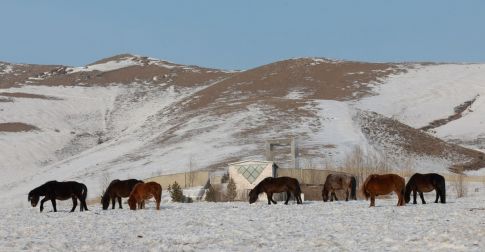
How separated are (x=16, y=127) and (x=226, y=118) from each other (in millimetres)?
42016

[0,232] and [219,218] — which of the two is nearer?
[0,232]

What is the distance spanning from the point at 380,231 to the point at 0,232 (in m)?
7.54

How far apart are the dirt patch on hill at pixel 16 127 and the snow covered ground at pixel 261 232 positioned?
101726 mm

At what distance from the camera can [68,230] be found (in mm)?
16078

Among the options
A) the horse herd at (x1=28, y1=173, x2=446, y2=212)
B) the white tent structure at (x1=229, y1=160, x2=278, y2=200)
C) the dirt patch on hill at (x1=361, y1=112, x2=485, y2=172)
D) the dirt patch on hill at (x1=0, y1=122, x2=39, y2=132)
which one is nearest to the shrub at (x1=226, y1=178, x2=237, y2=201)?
the white tent structure at (x1=229, y1=160, x2=278, y2=200)

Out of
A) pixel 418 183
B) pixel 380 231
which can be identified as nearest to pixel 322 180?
pixel 418 183

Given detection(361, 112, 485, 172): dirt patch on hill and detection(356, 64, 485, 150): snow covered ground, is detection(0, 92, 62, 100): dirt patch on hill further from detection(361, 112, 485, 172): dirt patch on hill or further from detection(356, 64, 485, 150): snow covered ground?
detection(361, 112, 485, 172): dirt patch on hill

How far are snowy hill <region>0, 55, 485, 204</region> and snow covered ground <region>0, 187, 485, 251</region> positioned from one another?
36.4 metres

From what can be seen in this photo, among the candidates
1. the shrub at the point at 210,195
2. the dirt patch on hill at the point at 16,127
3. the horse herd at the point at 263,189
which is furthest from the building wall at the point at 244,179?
the dirt patch on hill at the point at 16,127

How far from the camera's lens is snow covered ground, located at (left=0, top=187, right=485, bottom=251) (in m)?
12.7

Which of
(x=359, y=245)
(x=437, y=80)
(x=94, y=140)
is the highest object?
(x=437, y=80)

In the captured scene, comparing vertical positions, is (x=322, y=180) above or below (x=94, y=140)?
below

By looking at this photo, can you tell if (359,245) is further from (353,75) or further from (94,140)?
(353,75)

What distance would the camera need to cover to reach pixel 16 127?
12000 cm
